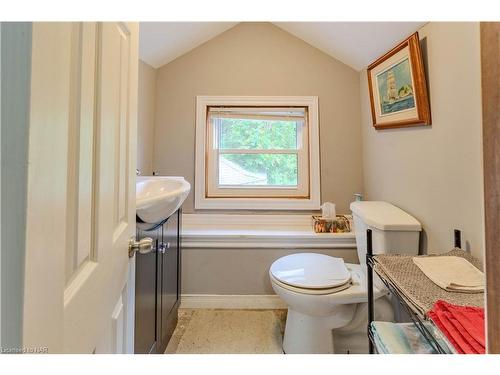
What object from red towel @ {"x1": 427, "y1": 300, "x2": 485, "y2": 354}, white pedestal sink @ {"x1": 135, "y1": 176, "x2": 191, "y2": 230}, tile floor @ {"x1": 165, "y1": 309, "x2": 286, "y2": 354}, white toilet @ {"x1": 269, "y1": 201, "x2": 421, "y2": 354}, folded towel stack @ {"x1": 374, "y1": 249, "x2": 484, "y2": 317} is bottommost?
tile floor @ {"x1": 165, "y1": 309, "x2": 286, "y2": 354}

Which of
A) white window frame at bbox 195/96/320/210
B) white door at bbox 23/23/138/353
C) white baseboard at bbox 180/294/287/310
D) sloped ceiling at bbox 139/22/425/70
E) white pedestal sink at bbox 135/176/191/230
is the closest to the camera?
white door at bbox 23/23/138/353

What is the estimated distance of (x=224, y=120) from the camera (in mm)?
2455

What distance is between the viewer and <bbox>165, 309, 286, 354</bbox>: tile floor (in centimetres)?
160

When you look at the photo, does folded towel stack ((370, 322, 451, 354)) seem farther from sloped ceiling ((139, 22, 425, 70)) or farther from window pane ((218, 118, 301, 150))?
window pane ((218, 118, 301, 150))

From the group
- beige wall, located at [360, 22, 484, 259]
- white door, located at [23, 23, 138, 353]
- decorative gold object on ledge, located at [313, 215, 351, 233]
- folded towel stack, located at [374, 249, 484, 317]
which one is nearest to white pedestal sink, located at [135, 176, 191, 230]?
white door, located at [23, 23, 138, 353]

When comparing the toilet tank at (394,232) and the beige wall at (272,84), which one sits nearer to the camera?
the toilet tank at (394,232)

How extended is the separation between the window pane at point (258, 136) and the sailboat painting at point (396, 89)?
0.80 meters

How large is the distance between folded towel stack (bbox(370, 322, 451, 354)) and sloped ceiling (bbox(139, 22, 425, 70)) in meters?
1.50

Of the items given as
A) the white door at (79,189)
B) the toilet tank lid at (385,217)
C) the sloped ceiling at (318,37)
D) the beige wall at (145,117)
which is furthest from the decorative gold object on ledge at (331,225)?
the white door at (79,189)

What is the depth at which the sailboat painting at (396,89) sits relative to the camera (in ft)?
4.98

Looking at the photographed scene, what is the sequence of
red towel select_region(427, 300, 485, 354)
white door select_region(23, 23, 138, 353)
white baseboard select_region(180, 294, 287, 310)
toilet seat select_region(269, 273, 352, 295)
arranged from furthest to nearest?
white baseboard select_region(180, 294, 287, 310) < toilet seat select_region(269, 273, 352, 295) < red towel select_region(427, 300, 485, 354) < white door select_region(23, 23, 138, 353)

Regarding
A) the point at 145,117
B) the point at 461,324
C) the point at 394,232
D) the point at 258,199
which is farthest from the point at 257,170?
the point at 461,324

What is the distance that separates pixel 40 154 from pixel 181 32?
2.07 m

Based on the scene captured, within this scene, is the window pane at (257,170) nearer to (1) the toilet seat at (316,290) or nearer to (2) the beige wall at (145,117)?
(2) the beige wall at (145,117)
